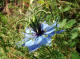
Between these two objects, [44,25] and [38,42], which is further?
[44,25]

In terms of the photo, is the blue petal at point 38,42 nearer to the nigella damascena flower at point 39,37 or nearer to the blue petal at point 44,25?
the nigella damascena flower at point 39,37

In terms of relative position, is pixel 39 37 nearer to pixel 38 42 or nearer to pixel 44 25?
pixel 38 42

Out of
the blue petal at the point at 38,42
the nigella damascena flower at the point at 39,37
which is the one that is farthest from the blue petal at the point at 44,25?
the blue petal at the point at 38,42

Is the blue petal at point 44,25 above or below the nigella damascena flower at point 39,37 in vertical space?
above

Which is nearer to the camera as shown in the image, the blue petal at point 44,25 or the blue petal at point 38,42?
the blue petal at point 38,42

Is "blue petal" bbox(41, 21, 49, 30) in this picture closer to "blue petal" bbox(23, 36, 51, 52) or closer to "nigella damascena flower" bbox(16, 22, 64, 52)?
"nigella damascena flower" bbox(16, 22, 64, 52)

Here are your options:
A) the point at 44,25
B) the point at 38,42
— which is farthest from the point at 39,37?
the point at 44,25

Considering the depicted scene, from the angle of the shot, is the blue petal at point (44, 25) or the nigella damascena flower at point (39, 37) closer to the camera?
the nigella damascena flower at point (39, 37)

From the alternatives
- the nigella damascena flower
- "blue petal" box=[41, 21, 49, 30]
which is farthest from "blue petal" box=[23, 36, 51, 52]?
"blue petal" box=[41, 21, 49, 30]

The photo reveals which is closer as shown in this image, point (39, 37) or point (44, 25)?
point (39, 37)
